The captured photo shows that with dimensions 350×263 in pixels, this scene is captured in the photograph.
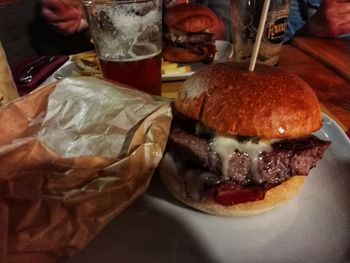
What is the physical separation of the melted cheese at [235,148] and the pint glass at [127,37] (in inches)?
14.4

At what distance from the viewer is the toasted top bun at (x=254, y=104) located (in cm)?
89

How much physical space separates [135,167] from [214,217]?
239 millimetres

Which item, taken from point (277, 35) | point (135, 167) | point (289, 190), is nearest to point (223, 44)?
point (277, 35)

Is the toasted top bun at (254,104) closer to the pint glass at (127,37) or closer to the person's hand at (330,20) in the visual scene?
the pint glass at (127,37)

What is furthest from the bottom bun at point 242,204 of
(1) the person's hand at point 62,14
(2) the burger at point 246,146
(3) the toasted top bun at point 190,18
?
(1) the person's hand at point 62,14

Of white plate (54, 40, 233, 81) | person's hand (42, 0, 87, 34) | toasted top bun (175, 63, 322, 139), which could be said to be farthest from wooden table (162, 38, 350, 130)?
person's hand (42, 0, 87, 34)

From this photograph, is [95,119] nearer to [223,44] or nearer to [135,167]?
[135,167]

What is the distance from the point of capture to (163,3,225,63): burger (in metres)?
1.68

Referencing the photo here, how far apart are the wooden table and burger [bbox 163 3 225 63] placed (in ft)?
0.72

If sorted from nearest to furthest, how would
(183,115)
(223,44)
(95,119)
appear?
(95,119) < (183,115) < (223,44)

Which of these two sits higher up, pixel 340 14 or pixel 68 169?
pixel 68 169

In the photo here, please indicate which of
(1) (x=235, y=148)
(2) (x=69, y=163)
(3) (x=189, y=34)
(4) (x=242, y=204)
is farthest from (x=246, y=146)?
(3) (x=189, y=34)

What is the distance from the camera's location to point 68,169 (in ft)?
2.46

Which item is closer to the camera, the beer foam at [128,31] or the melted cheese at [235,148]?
the melted cheese at [235,148]
